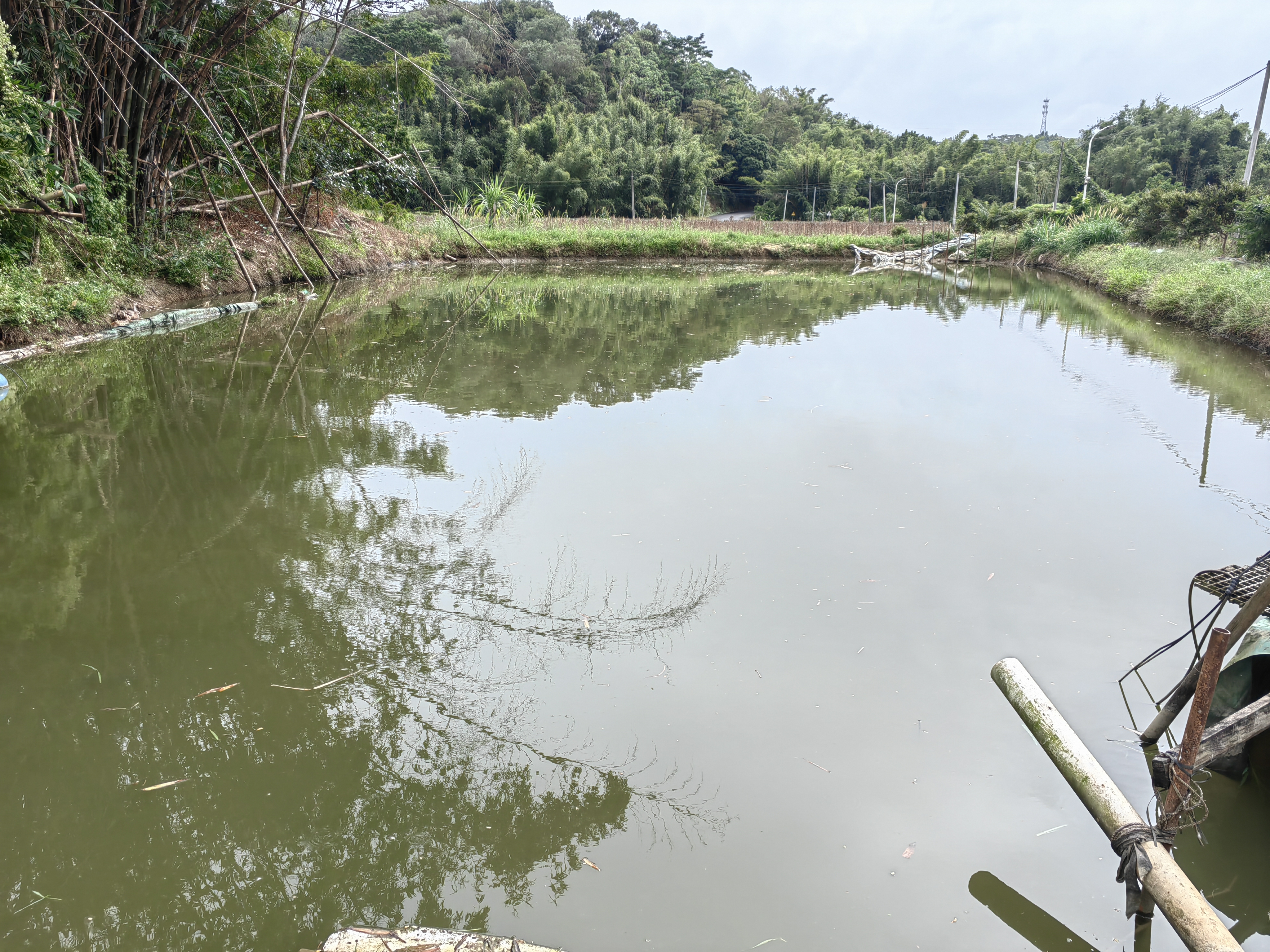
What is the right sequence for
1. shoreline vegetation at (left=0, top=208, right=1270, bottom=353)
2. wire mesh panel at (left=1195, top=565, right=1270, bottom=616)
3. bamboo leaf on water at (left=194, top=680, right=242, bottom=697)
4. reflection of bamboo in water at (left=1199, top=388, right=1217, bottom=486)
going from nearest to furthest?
1. wire mesh panel at (left=1195, top=565, right=1270, bottom=616)
2. bamboo leaf on water at (left=194, top=680, right=242, bottom=697)
3. reflection of bamboo in water at (left=1199, top=388, right=1217, bottom=486)
4. shoreline vegetation at (left=0, top=208, right=1270, bottom=353)

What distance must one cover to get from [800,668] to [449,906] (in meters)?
1.43

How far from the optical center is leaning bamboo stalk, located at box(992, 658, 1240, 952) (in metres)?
1.59

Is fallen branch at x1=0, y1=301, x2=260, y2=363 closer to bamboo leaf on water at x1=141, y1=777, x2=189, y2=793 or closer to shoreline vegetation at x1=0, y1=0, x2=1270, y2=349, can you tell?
shoreline vegetation at x1=0, y1=0, x2=1270, y2=349

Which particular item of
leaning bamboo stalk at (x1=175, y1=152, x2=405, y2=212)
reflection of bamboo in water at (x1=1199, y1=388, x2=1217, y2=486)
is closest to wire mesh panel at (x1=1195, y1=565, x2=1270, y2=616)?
reflection of bamboo in water at (x1=1199, y1=388, x2=1217, y2=486)

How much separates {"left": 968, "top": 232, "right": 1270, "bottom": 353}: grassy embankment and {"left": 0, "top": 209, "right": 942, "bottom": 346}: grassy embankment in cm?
988

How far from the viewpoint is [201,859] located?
195 centimetres

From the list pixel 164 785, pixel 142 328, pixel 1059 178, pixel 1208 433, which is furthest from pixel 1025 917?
pixel 1059 178

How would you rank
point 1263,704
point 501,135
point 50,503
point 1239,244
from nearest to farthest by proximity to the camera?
1. point 1263,704
2. point 50,503
3. point 1239,244
4. point 501,135

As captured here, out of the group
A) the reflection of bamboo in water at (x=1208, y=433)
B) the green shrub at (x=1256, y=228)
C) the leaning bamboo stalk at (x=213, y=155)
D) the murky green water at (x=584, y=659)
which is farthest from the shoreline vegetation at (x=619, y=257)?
the murky green water at (x=584, y=659)

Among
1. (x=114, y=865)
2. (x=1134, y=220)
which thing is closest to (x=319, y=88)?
(x=114, y=865)

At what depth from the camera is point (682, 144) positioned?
115 feet

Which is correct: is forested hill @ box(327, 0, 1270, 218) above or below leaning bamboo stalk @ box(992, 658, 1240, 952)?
above

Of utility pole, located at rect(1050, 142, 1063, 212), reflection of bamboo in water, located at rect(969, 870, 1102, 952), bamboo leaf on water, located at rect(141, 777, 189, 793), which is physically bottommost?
→ reflection of bamboo in water, located at rect(969, 870, 1102, 952)

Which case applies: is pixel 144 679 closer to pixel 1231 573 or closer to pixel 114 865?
pixel 114 865
